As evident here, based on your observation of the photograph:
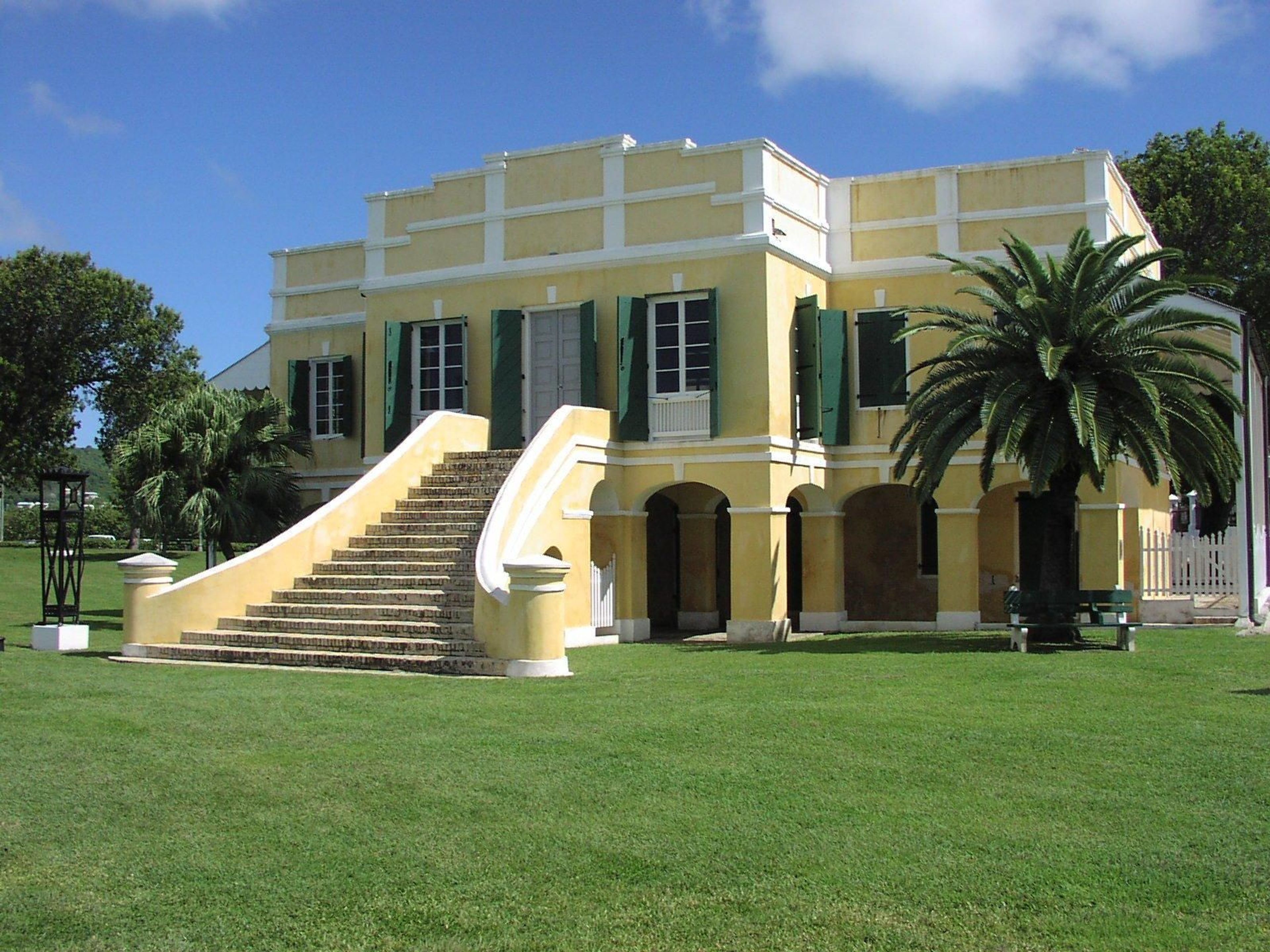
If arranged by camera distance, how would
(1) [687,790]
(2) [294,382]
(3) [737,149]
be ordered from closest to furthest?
(1) [687,790] < (3) [737,149] < (2) [294,382]

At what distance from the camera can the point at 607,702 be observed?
453 inches

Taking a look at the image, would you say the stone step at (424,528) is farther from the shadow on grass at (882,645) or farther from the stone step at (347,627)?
the shadow on grass at (882,645)

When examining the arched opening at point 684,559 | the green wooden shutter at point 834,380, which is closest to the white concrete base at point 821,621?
the arched opening at point 684,559

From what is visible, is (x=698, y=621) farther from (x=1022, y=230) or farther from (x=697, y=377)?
(x=1022, y=230)

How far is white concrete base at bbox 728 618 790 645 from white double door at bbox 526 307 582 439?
14.4 ft

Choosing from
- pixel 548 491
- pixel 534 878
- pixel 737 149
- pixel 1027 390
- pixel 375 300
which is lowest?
pixel 534 878

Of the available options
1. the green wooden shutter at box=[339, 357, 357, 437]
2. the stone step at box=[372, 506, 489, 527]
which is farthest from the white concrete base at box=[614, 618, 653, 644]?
the green wooden shutter at box=[339, 357, 357, 437]

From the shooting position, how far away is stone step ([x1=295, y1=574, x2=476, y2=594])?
53.4ft

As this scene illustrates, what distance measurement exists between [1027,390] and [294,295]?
15301 mm

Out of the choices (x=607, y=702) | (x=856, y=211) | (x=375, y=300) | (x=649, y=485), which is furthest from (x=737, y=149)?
(x=607, y=702)

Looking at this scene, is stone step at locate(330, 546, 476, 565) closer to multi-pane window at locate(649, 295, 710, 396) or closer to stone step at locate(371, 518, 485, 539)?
stone step at locate(371, 518, 485, 539)

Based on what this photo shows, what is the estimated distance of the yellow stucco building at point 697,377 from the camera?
20.1 meters

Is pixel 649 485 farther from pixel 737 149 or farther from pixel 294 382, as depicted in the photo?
pixel 294 382

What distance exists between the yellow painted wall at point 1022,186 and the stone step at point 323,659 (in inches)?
478
